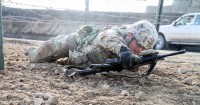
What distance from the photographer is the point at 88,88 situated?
2.81 meters

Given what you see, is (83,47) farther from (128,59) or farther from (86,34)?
(128,59)

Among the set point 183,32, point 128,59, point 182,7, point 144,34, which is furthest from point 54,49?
point 182,7

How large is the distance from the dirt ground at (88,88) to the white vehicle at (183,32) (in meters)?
8.15

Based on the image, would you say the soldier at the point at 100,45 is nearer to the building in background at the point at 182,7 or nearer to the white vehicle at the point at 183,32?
the white vehicle at the point at 183,32

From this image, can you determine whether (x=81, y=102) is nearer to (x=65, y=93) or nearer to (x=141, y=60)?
(x=65, y=93)

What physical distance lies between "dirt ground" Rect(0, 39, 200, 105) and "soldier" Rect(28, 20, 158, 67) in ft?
0.90

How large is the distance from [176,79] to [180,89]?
54cm

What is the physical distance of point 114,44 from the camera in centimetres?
313

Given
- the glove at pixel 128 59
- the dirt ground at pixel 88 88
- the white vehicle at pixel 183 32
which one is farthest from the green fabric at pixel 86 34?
the white vehicle at pixel 183 32

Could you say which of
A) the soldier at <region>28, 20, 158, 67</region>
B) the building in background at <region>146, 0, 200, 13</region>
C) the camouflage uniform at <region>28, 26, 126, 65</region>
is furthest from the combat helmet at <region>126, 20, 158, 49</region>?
the building in background at <region>146, 0, 200, 13</region>

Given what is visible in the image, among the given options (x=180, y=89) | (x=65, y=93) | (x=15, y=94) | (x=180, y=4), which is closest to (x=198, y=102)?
(x=180, y=89)

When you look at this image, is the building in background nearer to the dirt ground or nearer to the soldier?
the soldier

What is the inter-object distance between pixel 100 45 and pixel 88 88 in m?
0.80

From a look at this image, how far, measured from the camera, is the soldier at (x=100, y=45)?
126 inches
